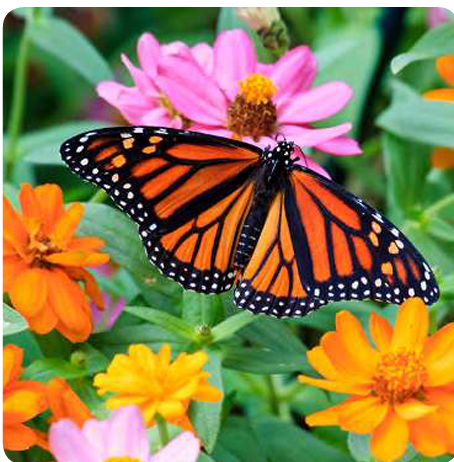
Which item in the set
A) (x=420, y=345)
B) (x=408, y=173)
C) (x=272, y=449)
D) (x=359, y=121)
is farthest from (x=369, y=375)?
(x=359, y=121)

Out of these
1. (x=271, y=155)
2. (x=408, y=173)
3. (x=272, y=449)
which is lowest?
(x=272, y=449)

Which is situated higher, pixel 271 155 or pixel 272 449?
pixel 271 155

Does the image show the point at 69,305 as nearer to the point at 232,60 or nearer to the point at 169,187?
the point at 169,187

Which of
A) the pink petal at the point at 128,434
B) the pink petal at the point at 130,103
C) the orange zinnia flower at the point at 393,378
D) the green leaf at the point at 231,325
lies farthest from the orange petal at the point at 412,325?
the pink petal at the point at 130,103

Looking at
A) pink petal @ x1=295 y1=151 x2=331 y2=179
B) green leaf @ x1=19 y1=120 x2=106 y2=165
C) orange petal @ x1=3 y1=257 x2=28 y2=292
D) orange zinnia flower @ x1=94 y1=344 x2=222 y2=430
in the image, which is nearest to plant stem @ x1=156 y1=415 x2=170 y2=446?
orange zinnia flower @ x1=94 y1=344 x2=222 y2=430

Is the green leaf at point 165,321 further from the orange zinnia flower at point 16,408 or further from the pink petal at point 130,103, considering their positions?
the pink petal at point 130,103

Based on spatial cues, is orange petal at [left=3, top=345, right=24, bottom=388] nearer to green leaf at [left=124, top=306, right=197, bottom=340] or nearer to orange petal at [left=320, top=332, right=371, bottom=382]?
green leaf at [left=124, top=306, right=197, bottom=340]
